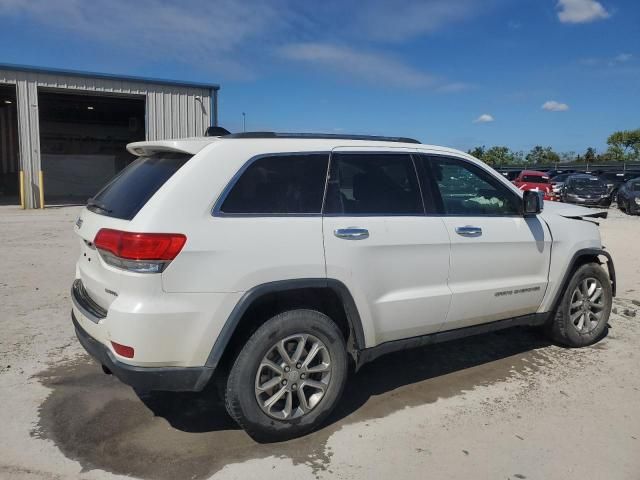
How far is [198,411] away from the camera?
3.85 meters

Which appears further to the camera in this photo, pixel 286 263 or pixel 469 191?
pixel 469 191

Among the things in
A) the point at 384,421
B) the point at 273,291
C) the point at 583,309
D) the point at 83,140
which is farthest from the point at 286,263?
the point at 83,140

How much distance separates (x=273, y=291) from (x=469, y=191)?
201cm

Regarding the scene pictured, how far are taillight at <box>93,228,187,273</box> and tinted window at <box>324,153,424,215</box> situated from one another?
3.33 feet

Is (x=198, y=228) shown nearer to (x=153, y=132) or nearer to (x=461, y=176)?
(x=461, y=176)

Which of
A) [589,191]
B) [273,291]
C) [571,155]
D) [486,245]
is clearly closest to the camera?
[273,291]

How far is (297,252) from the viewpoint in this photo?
10.9 ft

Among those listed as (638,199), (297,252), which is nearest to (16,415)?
(297,252)

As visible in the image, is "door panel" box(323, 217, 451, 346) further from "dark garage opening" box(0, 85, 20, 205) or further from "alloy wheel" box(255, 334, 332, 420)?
"dark garage opening" box(0, 85, 20, 205)

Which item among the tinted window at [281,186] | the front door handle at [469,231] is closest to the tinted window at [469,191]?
the front door handle at [469,231]

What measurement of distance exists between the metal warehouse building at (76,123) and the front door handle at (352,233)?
1918 cm

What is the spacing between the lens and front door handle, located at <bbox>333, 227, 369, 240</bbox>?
349cm

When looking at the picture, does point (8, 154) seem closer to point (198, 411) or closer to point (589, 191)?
point (589, 191)

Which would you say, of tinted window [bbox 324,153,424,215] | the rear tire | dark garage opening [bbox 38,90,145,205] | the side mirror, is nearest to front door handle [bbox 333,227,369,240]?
tinted window [bbox 324,153,424,215]
